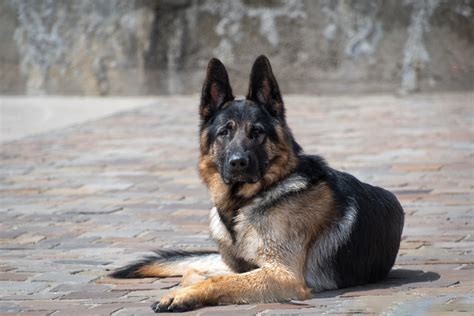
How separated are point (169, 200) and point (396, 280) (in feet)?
10.4

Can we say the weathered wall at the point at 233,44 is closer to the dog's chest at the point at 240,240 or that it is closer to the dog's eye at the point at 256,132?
the dog's chest at the point at 240,240

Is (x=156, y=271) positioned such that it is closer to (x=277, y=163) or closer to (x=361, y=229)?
(x=277, y=163)

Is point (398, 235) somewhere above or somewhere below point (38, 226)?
above

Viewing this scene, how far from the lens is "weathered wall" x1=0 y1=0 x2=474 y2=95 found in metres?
16.2

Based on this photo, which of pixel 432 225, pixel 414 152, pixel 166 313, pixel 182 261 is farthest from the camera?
pixel 414 152

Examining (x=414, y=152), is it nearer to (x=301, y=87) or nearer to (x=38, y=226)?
(x=38, y=226)

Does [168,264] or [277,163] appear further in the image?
[168,264]

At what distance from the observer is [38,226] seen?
7.63m

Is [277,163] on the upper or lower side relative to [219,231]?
upper

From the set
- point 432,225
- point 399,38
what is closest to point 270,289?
point 432,225

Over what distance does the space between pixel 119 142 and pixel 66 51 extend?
5685 millimetres

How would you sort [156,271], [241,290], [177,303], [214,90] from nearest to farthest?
[177,303] < [241,290] < [214,90] < [156,271]

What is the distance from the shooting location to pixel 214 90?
222 inches

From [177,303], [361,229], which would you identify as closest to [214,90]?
[361,229]
